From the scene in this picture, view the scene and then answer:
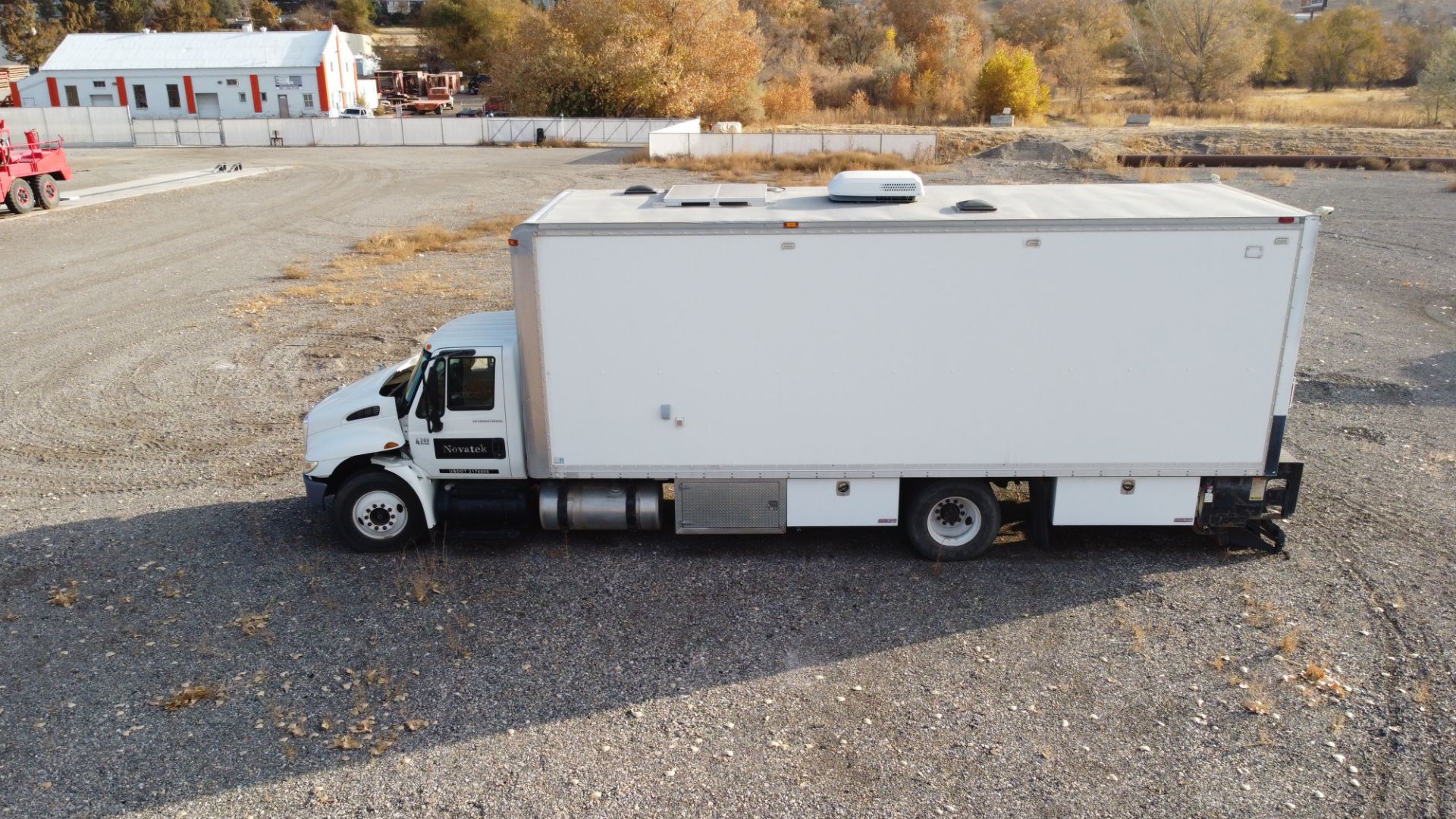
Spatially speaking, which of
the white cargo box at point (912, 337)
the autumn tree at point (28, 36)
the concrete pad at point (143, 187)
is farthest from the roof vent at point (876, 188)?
the autumn tree at point (28, 36)

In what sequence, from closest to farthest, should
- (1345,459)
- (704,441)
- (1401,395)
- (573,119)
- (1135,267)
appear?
(1135,267), (704,441), (1345,459), (1401,395), (573,119)

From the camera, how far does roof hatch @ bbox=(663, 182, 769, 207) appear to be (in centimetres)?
945

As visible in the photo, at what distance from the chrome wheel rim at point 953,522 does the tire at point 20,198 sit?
30816 millimetres

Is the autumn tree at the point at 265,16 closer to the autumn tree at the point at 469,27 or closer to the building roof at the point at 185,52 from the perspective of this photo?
the autumn tree at the point at 469,27

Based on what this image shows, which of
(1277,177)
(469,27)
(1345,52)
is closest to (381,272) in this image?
(1277,177)

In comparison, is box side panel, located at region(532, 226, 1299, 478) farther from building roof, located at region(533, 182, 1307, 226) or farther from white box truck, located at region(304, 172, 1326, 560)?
building roof, located at region(533, 182, 1307, 226)

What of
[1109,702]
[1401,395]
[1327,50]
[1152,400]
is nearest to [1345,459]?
[1401,395]

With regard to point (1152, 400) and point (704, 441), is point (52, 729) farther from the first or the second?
point (1152, 400)

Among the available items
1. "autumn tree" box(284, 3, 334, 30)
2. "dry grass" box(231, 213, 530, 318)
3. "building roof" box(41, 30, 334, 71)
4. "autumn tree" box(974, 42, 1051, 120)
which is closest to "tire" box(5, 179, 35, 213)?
"dry grass" box(231, 213, 530, 318)

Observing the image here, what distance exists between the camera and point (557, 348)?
9141mm

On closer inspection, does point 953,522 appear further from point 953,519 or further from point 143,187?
point 143,187

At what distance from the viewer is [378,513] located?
392 inches

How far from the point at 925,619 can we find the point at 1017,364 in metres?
2.39

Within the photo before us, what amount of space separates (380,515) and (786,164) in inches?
1378
